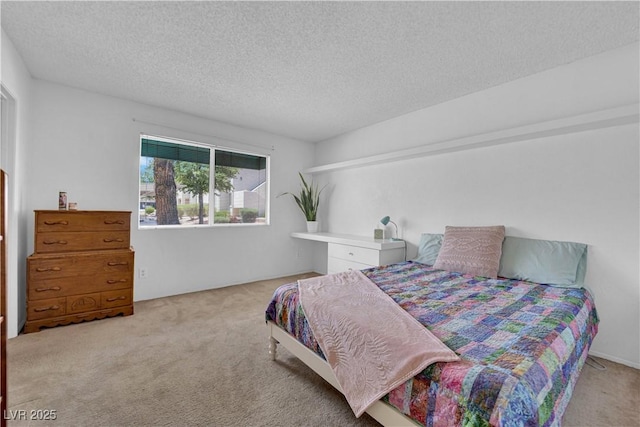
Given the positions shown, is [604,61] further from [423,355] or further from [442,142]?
[423,355]

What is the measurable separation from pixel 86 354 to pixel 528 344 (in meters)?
2.99

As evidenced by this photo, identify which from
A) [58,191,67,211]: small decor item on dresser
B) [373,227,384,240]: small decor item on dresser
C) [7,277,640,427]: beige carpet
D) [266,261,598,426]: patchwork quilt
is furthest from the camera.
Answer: [373,227,384,240]: small decor item on dresser

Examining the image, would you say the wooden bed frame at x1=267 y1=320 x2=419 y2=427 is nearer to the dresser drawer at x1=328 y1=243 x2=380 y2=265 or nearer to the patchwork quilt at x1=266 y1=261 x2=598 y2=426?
the patchwork quilt at x1=266 y1=261 x2=598 y2=426

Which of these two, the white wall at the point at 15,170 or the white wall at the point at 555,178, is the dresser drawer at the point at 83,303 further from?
the white wall at the point at 555,178

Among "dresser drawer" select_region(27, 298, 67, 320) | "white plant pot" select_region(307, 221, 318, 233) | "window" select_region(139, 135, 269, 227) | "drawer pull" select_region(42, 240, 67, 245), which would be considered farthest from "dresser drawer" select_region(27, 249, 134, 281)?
"white plant pot" select_region(307, 221, 318, 233)

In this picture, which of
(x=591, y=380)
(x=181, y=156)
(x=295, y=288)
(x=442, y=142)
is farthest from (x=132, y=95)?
(x=591, y=380)

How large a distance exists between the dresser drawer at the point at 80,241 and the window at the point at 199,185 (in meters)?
0.61

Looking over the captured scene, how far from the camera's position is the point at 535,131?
7.97 ft

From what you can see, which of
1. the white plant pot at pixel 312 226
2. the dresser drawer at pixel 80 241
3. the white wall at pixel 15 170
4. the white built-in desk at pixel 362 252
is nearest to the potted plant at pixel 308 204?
the white plant pot at pixel 312 226

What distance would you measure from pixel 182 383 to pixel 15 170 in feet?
7.78

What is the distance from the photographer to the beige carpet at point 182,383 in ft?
5.14

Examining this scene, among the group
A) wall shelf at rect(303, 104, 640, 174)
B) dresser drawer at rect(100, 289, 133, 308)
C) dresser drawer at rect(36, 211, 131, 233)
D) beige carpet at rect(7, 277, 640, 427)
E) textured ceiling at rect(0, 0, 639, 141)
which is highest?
textured ceiling at rect(0, 0, 639, 141)

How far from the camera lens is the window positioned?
3619mm

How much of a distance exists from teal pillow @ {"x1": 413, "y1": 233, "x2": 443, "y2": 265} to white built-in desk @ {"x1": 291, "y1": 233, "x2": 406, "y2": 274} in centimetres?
33
